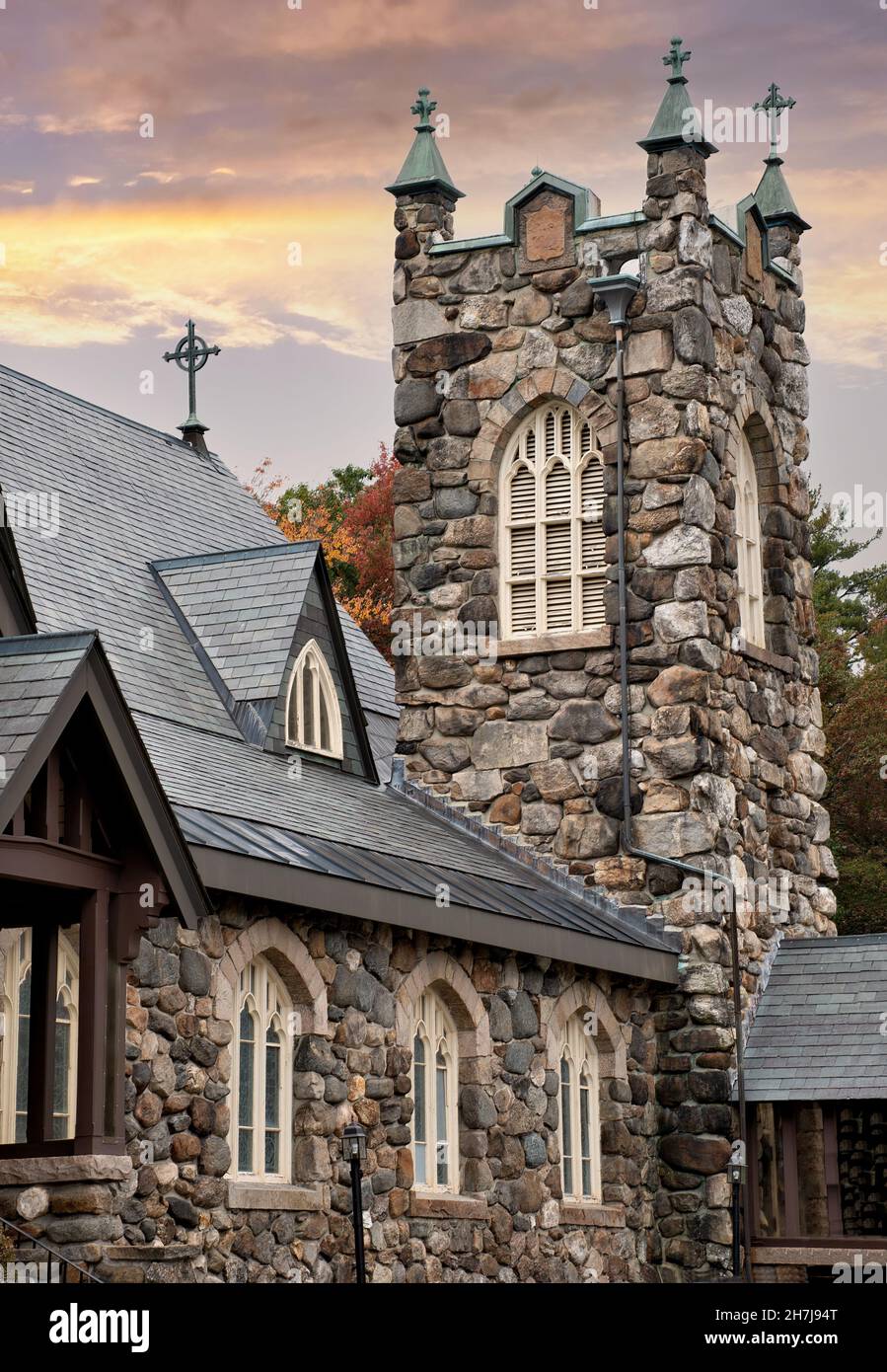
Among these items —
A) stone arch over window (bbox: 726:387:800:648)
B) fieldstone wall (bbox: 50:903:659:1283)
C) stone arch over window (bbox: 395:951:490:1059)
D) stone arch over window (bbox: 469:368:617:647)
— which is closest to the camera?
fieldstone wall (bbox: 50:903:659:1283)

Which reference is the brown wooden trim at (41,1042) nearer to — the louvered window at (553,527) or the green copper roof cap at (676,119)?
the louvered window at (553,527)

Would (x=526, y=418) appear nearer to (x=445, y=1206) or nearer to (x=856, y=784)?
(x=445, y=1206)

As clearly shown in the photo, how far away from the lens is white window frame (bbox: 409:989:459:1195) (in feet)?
51.8

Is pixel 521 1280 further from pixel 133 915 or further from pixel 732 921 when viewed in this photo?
pixel 133 915

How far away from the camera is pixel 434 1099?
1597 centimetres

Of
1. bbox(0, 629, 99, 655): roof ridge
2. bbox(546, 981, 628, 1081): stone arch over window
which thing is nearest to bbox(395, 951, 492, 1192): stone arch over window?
bbox(546, 981, 628, 1081): stone arch over window

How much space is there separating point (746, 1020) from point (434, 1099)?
409cm

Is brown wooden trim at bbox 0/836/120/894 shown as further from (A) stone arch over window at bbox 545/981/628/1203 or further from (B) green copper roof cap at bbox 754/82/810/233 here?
(B) green copper roof cap at bbox 754/82/810/233

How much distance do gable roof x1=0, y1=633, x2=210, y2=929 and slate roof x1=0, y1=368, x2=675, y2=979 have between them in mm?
1881

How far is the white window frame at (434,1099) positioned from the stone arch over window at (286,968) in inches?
55.1

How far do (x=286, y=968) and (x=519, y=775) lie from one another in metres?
5.61

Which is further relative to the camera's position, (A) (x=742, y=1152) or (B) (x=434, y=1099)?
(A) (x=742, y=1152)

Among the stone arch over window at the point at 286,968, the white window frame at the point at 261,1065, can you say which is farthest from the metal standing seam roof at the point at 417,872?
the white window frame at the point at 261,1065
